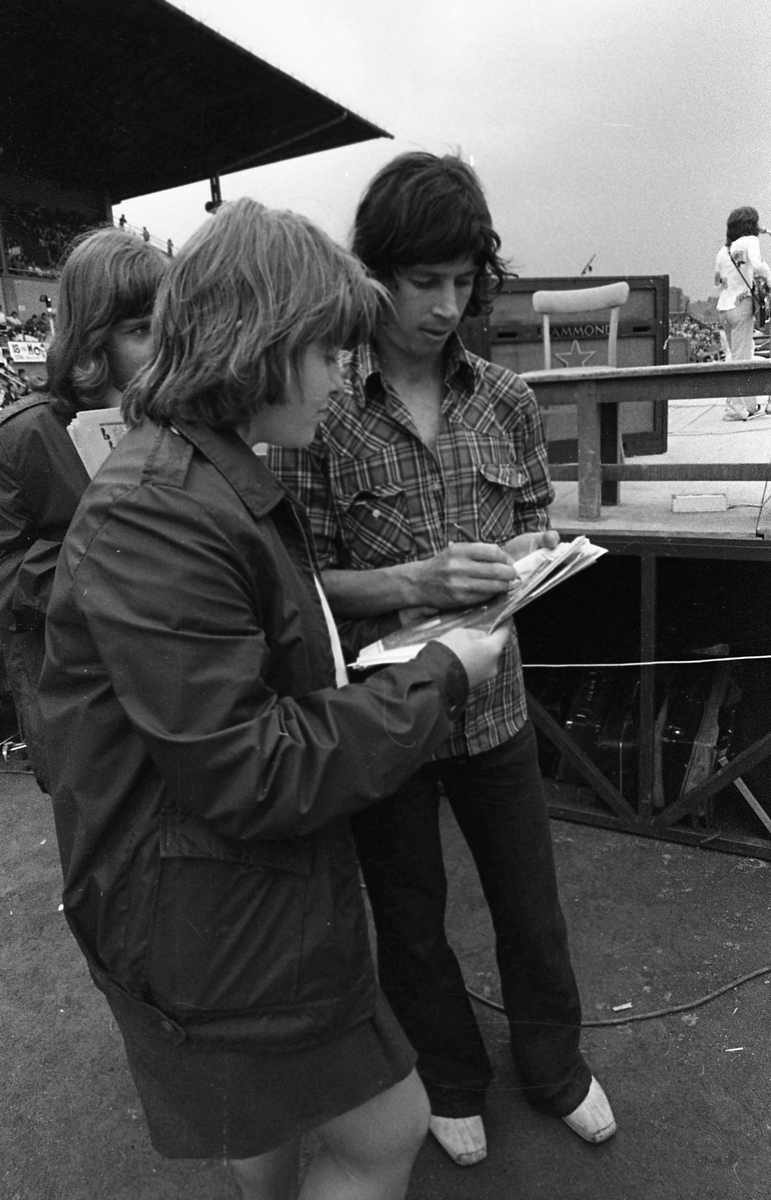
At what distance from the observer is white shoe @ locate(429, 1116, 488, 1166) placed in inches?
70.4

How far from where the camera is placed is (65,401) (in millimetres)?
1906

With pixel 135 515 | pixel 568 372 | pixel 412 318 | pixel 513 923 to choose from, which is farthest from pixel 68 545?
pixel 568 372

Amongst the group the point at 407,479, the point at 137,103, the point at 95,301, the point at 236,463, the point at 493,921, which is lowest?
the point at 493,921

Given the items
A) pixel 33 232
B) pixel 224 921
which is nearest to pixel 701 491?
pixel 33 232

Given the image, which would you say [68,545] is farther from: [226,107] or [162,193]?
[226,107]

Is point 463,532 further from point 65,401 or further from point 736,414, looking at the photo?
point 736,414

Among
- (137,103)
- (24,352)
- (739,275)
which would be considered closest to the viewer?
(739,275)

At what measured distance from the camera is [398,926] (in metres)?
1.64

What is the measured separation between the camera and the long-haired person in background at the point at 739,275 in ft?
9.00

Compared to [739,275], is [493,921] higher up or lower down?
lower down

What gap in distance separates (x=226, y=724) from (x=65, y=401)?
1353mm

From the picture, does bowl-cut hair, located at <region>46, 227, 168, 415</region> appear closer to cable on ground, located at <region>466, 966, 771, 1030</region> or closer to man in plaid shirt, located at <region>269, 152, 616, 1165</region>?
man in plaid shirt, located at <region>269, 152, 616, 1165</region>

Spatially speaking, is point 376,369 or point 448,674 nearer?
point 448,674

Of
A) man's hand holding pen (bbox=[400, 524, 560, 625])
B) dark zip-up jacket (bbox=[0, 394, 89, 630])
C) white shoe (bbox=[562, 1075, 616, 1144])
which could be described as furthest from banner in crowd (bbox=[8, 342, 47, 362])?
white shoe (bbox=[562, 1075, 616, 1144])
